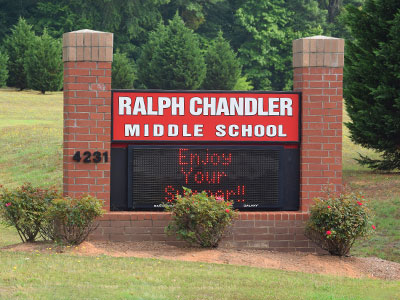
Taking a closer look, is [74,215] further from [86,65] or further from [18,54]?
[18,54]

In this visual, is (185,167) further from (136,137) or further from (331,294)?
(331,294)

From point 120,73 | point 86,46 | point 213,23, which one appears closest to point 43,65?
point 120,73

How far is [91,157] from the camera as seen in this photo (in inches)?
498

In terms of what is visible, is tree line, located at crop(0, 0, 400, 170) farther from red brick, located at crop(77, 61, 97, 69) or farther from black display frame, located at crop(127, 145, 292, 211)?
red brick, located at crop(77, 61, 97, 69)

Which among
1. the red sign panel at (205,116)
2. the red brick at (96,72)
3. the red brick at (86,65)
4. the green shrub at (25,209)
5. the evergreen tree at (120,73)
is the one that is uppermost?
the evergreen tree at (120,73)

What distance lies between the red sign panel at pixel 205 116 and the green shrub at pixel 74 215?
134 cm

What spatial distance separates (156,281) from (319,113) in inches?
201

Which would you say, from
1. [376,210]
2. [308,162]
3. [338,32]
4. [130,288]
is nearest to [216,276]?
[130,288]

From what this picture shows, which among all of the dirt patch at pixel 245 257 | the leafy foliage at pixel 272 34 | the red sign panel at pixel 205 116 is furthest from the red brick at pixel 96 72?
the leafy foliage at pixel 272 34

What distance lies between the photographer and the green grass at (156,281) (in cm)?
866

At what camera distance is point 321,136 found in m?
13.1

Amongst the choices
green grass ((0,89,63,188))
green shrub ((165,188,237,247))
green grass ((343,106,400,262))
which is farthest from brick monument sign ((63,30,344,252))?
green grass ((0,89,63,188))

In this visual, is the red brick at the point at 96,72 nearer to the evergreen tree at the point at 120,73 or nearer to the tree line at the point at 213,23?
the evergreen tree at the point at 120,73

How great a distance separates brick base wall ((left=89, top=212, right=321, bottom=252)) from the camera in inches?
497
